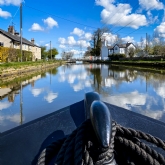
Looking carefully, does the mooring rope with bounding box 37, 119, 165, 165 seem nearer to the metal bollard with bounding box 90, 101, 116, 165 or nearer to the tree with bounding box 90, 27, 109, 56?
the metal bollard with bounding box 90, 101, 116, 165

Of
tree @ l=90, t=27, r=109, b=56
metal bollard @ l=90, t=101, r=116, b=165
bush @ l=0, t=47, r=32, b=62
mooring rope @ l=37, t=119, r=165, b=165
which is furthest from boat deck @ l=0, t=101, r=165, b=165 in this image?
tree @ l=90, t=27, r=109, b=56

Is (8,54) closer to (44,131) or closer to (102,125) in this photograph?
(44,131)

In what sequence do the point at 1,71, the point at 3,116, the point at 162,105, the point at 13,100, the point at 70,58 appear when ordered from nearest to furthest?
the point at 3,116 < the point at 162,105 < the point at 13,100 < the point at 1,71 < the point at 70,58

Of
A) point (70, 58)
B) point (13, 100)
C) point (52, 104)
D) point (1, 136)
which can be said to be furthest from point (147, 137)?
point (70, 58)

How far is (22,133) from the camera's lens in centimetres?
155

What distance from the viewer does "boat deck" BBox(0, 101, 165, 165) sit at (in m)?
1.38

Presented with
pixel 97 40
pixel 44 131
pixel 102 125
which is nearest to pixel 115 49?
pixel 97 40

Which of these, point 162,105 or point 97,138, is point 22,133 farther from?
point 162,105

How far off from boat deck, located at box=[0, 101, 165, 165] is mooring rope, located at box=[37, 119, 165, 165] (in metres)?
0.40

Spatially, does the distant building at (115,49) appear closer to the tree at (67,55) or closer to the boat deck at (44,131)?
the tree at (67,55)

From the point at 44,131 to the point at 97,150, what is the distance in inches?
31.7

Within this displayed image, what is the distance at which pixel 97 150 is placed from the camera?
0.86 m

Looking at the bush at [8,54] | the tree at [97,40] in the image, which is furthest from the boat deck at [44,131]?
the tree at [97,40]

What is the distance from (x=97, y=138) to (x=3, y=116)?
15.3ft
